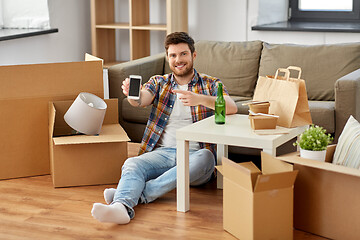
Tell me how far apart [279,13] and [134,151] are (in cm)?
181

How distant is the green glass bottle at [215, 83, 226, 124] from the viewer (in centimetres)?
283

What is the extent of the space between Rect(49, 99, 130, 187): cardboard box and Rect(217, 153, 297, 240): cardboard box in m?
0.89

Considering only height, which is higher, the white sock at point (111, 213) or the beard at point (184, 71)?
the beard at point (184, 71)

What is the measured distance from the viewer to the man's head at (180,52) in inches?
119

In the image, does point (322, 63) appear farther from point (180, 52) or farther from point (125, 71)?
point (125, 71)

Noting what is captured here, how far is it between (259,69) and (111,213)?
1.68 metres

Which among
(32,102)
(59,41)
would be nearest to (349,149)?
(32,102)

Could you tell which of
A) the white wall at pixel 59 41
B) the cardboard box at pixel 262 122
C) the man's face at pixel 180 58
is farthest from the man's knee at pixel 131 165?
the white wall at pixel 59 41

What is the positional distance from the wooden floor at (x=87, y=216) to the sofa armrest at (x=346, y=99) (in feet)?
2.59

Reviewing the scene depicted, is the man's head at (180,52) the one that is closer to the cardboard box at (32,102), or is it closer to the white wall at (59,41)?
the cardboard box at (32,102)

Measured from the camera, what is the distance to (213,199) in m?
3.02

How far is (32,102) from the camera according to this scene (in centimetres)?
331

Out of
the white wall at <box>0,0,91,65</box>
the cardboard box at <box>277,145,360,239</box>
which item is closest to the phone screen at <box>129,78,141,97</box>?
the cardboard box at <box>277,145,360,239</box>

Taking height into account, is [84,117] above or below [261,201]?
above
